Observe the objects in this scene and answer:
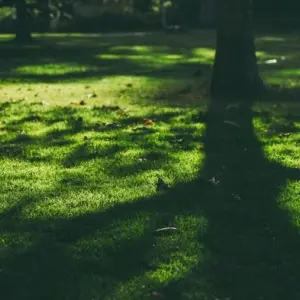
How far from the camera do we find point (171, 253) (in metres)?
5.20

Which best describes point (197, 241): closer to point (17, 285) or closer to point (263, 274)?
point (263, 274)

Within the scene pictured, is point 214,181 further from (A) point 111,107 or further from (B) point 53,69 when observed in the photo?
(B) point 53,69

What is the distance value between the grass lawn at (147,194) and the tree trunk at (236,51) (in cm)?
40

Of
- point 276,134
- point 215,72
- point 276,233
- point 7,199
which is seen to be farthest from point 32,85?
point 276,233

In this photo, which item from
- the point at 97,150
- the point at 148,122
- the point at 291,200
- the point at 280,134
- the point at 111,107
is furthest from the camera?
the point at 111,107

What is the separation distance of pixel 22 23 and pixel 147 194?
1653cm

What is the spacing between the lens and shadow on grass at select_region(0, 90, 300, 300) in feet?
15.2

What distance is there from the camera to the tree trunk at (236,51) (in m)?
12.2

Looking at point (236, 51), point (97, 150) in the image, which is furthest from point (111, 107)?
point (97, 150)

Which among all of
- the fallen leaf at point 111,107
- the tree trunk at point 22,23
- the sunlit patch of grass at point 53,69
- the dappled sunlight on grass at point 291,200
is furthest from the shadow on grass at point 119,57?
the dappled sunlight on grass at point 291,200

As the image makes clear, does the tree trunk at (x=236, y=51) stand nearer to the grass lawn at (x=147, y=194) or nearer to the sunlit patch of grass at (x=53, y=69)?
the grass lawn at (x=147, y=194)

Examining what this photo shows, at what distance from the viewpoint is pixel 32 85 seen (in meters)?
13.8

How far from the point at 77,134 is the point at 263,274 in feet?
15.1

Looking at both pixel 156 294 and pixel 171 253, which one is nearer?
pixel 156 294
